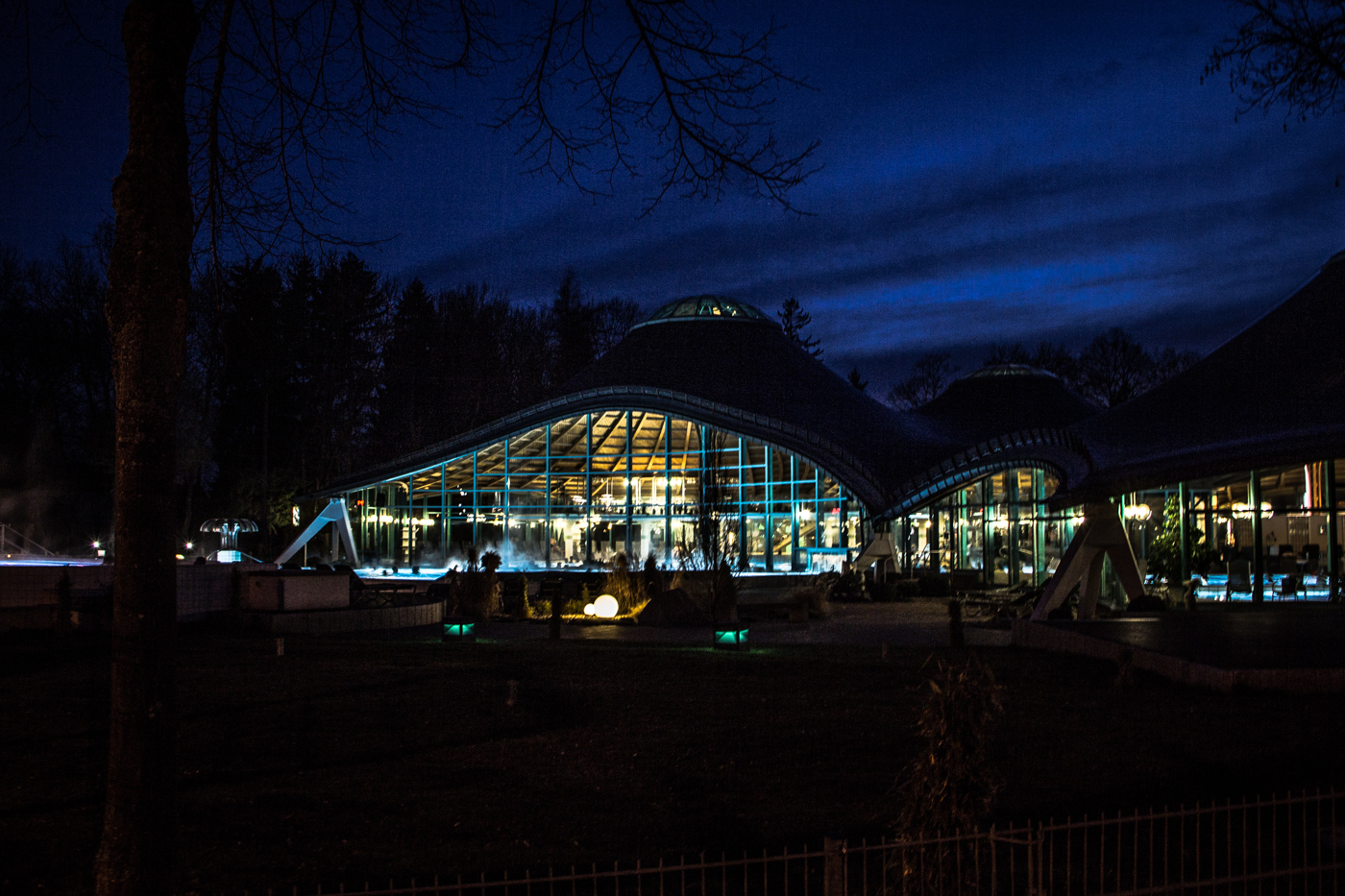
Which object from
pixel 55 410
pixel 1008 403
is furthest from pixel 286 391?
pixel 1008 403

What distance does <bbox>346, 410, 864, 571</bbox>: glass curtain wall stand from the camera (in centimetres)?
3375

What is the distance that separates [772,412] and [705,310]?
928 centimetres

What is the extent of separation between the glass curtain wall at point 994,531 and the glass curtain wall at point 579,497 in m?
4.47

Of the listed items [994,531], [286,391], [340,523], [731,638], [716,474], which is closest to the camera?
[731,638]

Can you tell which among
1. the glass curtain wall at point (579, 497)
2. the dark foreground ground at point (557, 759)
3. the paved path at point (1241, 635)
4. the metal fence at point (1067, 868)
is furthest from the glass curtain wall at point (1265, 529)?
the metal fence at point (1067, 868)

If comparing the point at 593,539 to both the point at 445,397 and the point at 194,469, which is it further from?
the point at 445,397

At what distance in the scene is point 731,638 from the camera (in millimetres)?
14758

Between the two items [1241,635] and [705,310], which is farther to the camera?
[705,310]

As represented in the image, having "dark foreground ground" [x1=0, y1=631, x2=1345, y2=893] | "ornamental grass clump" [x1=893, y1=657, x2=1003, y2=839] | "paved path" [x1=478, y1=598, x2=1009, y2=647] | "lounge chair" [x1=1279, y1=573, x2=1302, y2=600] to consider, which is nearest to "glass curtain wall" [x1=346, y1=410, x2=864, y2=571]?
"paved path" [x1=478, y1=598, x2=1009, y2=647]

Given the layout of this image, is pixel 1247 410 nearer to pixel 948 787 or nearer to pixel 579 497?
pixel 579 497

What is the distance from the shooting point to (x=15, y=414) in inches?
1686

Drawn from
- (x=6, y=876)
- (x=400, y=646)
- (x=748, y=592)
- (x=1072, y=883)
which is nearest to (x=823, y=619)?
(x=748, y=592)

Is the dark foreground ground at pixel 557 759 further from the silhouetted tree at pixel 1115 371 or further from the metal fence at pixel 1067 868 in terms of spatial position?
the silhouetted tree at pixel 1115 371

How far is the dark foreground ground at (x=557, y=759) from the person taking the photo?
6.68 meters
